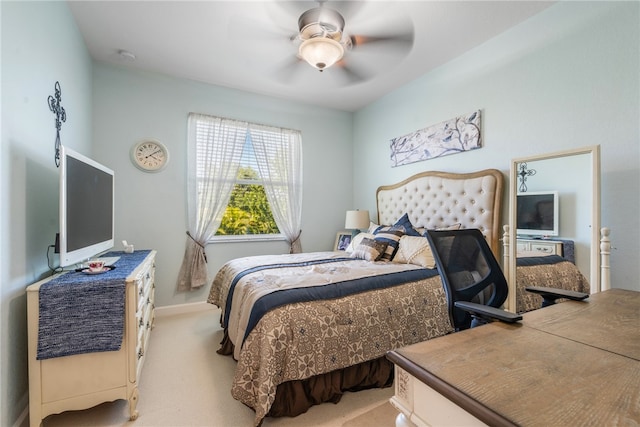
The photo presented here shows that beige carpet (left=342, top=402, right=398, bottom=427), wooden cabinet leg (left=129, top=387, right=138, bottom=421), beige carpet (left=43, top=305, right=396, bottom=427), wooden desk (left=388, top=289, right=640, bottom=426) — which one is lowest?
beige carpet (left=43, top=305, right=396, bottom=427)

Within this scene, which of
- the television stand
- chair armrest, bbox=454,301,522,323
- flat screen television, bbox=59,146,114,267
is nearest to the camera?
chair armrest, bbox=454,301,522,323

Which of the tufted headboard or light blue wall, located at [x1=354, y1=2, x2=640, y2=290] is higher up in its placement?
light blue wall, located at [x1=354, y1=2, x2=640, y2=290]

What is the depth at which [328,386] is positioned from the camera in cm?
181

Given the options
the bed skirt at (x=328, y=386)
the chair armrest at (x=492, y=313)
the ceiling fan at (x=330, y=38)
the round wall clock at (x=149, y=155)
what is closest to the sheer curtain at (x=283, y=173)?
the round wall clock at (x=149, y=155)

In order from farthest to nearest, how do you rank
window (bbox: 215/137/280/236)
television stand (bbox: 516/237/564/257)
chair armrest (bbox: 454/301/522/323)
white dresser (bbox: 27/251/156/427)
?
window (bbox: 215/137/280/236), television stand (bbox: 516/237/564/257), white dresser (bbox: 27/251/156/427), chair armrest (bbox: 454/301/522/323)

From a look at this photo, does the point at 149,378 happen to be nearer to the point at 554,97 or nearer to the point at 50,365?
the point at 50,365

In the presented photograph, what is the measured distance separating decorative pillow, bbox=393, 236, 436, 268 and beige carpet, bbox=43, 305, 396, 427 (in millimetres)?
1115

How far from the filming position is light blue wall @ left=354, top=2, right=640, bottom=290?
6.21ft

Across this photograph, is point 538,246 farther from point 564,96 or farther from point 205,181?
point 205,181

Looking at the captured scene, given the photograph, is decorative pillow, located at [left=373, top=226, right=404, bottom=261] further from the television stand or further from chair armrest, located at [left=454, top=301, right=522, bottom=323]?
chair armrest, located at [left=454, top=301, right=522, bottom=323]

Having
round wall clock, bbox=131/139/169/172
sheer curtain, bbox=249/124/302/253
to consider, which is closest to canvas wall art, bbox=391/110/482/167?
sheer curtain, bbox=249/124/302/253

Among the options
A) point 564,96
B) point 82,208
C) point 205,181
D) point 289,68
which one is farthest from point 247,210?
point 564,96

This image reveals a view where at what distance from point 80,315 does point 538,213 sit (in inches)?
128

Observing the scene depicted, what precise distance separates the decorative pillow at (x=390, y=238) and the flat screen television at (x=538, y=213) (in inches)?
42.4
